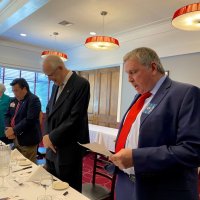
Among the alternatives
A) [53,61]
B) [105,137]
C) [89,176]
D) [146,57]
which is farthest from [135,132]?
[105,137]

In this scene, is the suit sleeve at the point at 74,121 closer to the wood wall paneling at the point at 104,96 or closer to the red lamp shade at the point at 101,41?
the red lamp shade at the point at 101,41

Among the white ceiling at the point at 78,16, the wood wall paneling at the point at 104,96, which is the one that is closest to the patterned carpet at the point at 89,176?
the wood wall paneling at the point at 104,96

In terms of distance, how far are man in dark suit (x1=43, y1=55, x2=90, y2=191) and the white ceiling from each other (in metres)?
2.03

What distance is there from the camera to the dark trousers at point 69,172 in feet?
5.63

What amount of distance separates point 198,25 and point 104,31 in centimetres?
247

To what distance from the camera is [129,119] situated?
46.8 inches

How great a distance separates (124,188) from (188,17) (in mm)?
1999

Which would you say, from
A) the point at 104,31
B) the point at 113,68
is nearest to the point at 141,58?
the point at 104,31

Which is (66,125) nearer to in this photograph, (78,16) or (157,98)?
(157,98)

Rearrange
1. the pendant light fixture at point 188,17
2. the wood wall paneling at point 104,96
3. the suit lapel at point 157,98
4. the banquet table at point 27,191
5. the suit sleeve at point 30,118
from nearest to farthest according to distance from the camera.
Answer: the suit lapel at point 157,98
the banquet table at point 27,191
the pendant light fixture at point 188,17
the suit sleeve at point 30,118
the wood wall paneling at point 104,96

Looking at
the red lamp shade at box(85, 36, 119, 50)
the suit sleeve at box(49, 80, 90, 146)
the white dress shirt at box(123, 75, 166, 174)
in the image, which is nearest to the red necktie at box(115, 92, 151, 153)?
the white dress shirt at box(123, 75, 166, 174)

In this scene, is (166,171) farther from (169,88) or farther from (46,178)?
(46,178)

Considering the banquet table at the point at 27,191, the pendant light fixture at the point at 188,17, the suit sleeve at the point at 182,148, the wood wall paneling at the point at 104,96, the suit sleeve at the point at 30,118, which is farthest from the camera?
the wood wall paneling at the point at 104,96

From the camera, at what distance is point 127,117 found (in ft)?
4.00
